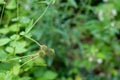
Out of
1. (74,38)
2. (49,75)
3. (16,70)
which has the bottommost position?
(49,75)

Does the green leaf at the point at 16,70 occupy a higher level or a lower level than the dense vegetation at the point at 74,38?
higher

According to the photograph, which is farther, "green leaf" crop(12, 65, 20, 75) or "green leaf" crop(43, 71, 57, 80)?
"green leaf" crop(43, 71, 57, 80)

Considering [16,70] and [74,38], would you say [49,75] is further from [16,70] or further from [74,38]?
[16,70]

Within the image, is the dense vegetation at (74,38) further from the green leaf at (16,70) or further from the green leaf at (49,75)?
the green leaf at (16,70)

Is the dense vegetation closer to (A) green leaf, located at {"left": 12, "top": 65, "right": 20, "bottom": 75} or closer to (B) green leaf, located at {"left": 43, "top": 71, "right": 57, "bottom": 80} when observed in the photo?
(B) green leaf, located at {"left": 43, "top": 71, "right": 57, "bottom": 80}

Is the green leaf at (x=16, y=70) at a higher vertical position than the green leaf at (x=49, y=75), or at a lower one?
higher

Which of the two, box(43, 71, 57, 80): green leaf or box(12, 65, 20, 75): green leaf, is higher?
box(12, 65, 20, 75): green leaf

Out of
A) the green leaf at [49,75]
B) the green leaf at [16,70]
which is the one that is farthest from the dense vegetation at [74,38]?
the green leaf at [16,70]

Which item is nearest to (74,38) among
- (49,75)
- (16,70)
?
(49,75)

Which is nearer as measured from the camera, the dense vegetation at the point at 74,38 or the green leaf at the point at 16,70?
the green leaf at the point at 16,70

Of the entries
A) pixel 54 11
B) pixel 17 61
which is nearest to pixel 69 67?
pixel 54 11

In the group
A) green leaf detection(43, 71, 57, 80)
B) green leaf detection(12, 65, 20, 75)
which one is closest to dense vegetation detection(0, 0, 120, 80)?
green leaf detection(43, 71, 57, 80)
